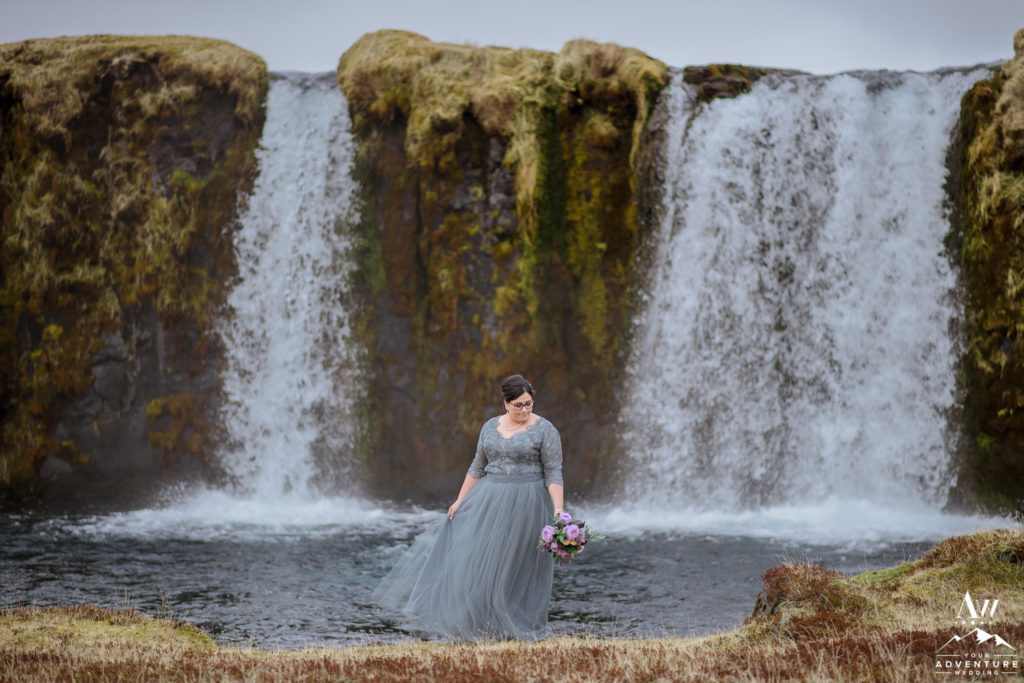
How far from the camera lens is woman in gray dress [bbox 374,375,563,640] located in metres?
7.93

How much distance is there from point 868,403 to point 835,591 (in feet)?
32.8

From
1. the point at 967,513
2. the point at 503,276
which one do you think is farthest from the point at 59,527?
the point at 967,513

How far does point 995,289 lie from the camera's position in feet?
53.5

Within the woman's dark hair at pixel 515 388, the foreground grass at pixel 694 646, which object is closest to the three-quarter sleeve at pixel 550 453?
the woman's dark hair at pixel 515 388

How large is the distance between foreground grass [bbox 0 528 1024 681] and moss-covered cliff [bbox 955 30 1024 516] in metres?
7.38

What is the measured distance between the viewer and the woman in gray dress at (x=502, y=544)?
26.0 ft

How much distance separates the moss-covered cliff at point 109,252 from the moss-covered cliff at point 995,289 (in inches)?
589

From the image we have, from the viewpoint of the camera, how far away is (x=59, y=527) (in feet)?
52.6

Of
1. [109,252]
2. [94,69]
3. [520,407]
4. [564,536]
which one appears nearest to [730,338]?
[520,407]

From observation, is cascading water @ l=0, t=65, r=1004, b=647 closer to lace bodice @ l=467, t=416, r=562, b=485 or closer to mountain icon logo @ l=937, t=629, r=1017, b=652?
lace bodice @ l=467, t=416, r=562, b=485

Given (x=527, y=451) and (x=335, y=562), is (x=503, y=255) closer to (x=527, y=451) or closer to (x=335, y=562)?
(x=335, y=562)

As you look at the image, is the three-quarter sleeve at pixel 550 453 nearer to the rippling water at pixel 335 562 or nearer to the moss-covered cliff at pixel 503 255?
the rippling water at pixel 335 562

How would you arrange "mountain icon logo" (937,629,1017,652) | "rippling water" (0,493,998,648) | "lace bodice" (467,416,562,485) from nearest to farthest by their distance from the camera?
"mountain icon logo" (937,629,1017,652)
"lace bodice" (467,416,562,485)
"rippling water" (0,493,998,648)

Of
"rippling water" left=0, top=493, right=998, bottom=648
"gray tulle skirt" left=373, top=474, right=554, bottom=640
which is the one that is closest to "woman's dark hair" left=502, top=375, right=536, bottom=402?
"gray tulle skirt" left=373, top=474, right=554, bottom=640
